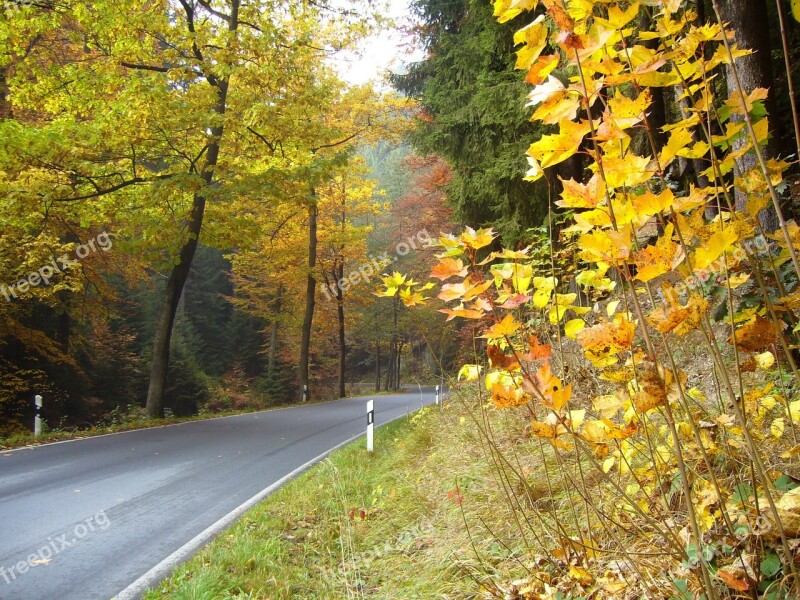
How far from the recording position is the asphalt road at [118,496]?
12.3 ft

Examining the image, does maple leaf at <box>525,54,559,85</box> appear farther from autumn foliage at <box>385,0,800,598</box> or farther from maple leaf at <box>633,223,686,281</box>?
maple leaf at <box>633,223,686,281</box>

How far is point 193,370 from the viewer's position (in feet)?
69.1

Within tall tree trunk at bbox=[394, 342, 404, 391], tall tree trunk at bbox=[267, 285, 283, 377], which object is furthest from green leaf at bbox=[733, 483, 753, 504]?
tall tree trunk at bbox=[394, 342, 404, 391]

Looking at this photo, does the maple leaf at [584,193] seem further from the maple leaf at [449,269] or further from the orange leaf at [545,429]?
the orange leaf at [545,429]

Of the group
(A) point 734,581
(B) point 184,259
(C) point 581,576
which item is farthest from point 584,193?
(B) point 184,259

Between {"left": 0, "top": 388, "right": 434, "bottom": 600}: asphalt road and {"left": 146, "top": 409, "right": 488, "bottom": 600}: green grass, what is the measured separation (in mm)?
550

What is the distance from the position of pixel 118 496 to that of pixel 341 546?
3452 millimetres

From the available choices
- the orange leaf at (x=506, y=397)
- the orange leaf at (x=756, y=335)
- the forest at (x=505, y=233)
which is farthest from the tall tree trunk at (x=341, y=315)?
the orange leaf at (x=756, y=335)

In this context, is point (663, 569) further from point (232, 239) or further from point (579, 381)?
point (232, 239)

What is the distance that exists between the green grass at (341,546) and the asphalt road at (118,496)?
550 millimetres

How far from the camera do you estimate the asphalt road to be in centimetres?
375

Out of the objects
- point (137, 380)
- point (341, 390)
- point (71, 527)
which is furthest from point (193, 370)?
point (71, 527)

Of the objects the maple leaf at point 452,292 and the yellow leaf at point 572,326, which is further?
the yellow leaf at point 572,326

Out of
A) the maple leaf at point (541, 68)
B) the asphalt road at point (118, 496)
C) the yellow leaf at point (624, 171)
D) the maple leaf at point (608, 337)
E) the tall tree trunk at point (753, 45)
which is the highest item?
the tall tree trunk at point (753, 45)
